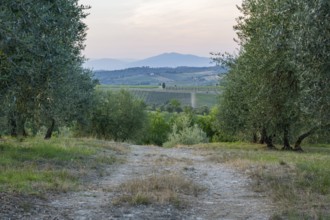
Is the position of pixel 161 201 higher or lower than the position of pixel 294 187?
higher

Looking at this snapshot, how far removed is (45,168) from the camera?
1481 cm

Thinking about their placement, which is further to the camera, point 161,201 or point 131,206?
point 161,201

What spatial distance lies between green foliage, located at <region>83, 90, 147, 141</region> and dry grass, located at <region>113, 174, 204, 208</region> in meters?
44.8

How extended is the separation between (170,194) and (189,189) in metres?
1.62

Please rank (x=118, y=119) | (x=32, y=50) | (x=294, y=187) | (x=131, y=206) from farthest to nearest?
(x=118, y=119) < (x=294, y=187) < (x=131, y=206) < (x=32, y=50)

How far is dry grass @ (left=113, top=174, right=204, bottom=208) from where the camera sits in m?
10.1

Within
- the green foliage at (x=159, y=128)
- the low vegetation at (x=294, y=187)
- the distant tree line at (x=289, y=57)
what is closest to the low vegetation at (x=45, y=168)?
the low vegetation at (x=294, y=187)

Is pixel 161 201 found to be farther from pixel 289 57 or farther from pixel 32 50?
pixel 289 57

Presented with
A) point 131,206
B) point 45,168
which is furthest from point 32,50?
point 45,168

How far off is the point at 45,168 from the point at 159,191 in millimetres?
5510

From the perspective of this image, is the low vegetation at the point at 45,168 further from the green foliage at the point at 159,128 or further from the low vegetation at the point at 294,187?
the green foliage at the point at 159,128

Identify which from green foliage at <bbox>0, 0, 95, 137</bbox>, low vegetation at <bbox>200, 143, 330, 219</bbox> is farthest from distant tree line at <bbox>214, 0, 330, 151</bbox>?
green foliage at <bbox>0, 0, 95, 137</bbox>

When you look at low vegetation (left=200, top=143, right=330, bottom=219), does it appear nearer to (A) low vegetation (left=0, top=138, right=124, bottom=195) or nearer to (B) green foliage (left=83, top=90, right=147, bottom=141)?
(A) low vegetation (left=0, top=138, right=124, bottom=195)

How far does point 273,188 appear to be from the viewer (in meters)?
12.3
